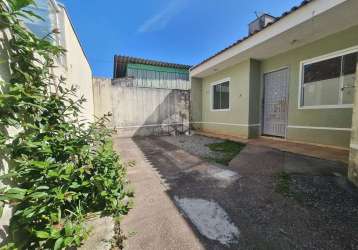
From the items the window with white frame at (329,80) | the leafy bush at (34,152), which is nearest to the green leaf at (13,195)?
the leafy bush at (34,152)

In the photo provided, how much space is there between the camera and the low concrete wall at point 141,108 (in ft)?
22.1

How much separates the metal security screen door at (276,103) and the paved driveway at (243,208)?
219cm

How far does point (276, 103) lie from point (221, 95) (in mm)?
2435

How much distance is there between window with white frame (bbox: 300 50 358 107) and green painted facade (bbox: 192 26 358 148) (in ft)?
0.53

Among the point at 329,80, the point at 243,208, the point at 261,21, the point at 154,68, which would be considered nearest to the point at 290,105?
the point at 329,80

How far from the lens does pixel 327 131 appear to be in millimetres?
3904

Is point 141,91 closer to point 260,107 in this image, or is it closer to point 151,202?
point 260,107

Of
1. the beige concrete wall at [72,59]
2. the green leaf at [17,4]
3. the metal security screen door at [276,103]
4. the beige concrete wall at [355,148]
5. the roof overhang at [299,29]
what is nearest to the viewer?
the green leaf at [17,4]

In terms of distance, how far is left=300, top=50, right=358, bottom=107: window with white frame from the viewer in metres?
3.55

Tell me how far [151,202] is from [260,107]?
200 inches

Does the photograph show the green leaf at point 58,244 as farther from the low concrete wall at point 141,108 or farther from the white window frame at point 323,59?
the low concrete wall at point 141,108

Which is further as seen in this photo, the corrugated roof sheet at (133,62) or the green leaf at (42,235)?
the corrugated roof sheet at (133,62)

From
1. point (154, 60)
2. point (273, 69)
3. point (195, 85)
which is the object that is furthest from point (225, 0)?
point (154, 60)

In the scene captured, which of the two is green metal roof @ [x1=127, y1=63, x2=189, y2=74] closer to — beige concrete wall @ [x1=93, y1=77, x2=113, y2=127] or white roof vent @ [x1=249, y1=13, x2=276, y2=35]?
beige concrete wall @ [x1=93, y1=77, x2=113, y2=127]
